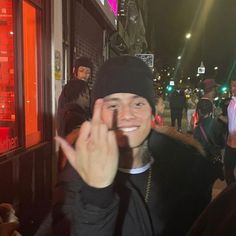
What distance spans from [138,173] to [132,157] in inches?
3.1

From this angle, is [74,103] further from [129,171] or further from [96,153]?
[96,153]

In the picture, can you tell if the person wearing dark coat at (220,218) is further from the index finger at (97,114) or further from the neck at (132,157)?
the neck at (132,157)

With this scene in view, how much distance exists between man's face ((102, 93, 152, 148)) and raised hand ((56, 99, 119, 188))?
0.36 m

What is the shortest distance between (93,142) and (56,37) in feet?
19.4

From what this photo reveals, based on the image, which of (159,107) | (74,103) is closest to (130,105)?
(159,107)

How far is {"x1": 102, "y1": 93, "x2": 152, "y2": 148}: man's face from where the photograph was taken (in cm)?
191

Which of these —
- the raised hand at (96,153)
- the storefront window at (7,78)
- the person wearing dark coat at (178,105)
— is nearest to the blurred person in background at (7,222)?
the raised hand at (96,153)

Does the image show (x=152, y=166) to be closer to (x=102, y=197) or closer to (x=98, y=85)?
(x=98, y=85)

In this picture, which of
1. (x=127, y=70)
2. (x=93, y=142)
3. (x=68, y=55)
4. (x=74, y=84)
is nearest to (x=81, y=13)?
(x=68, y=55)

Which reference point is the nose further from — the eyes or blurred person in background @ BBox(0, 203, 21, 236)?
blurred person in background @ BBox(0, 203, 21, 236)

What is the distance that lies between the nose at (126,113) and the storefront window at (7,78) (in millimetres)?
3874

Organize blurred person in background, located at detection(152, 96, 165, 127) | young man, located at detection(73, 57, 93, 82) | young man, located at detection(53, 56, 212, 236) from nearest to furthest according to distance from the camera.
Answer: young man, located at detection(53, 56, 212, 236) → blurred person in background, located at detection(152, 96, 165, 127) → young man, located at detection(73, 57, 93, 82)

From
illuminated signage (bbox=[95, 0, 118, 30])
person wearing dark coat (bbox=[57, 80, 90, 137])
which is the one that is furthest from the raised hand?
illuminated signage (bbox=[95, 0, 118, 30])

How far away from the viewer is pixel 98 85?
6.78 feet
